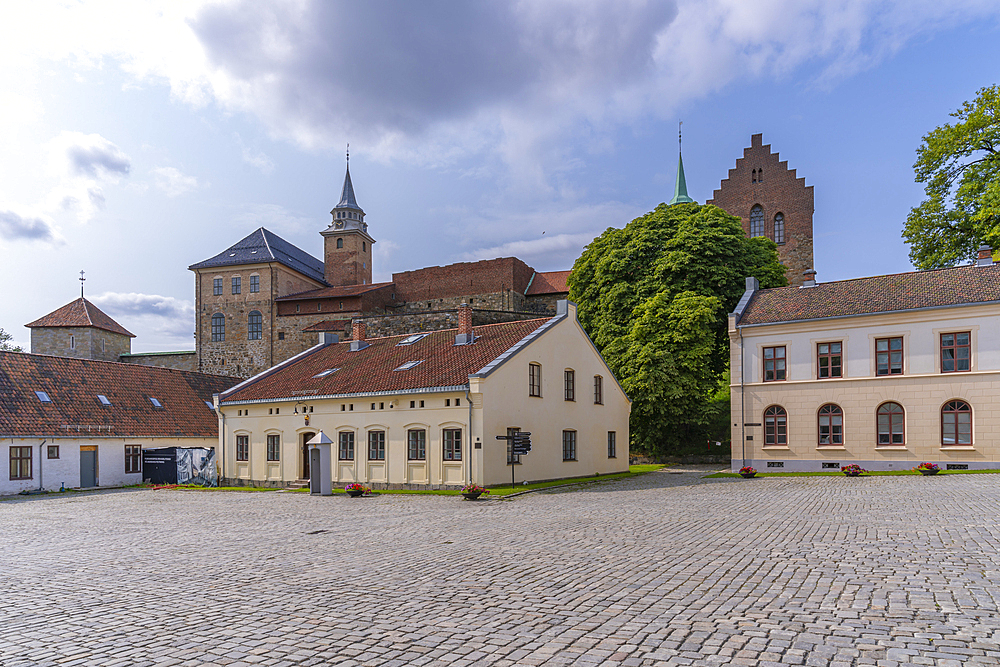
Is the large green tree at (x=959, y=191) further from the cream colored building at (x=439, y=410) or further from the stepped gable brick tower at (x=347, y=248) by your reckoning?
the stepped gable brick tower at (x=347, y=248)

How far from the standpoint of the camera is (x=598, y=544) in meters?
11.4

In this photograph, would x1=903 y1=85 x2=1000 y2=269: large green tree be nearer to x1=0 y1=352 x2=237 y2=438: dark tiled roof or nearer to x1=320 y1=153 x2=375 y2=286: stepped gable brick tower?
x1=0 y1=352 x2=237 y2=438: dark tiled roof

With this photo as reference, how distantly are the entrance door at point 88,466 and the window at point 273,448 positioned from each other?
7868 mm

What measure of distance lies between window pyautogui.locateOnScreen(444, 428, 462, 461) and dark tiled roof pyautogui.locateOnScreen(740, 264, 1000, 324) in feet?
50.1

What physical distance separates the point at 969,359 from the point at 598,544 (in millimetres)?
23047

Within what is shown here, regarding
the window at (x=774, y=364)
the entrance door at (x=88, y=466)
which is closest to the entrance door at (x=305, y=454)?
the entrance door at (x=88, y=466)

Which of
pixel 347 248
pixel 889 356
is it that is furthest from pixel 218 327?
pixel 889 356

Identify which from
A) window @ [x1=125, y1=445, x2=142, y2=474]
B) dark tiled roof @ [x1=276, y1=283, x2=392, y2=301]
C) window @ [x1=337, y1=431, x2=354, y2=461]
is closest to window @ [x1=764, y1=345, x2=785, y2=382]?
window @ [x1=337, y1=431, x2=354, y2=461]

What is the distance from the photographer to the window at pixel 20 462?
26625mm

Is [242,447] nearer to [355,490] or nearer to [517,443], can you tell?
[355,490]

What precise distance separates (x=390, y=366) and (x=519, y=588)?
19452mm

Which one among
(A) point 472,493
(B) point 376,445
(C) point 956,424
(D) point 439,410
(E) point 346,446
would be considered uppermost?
(D) point 439,410

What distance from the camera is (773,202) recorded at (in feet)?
194

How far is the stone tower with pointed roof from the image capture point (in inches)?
2377
